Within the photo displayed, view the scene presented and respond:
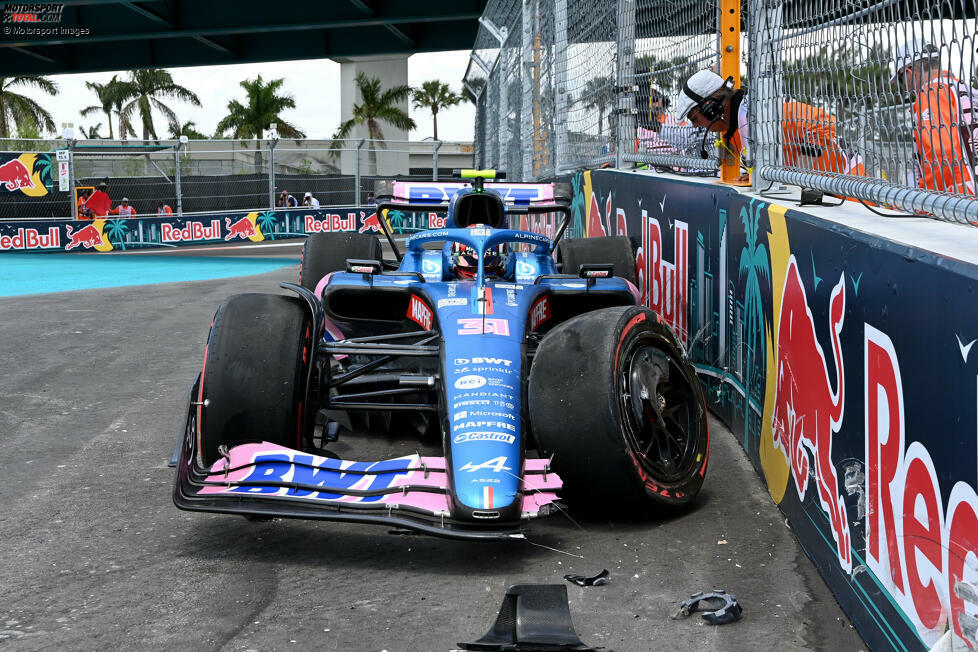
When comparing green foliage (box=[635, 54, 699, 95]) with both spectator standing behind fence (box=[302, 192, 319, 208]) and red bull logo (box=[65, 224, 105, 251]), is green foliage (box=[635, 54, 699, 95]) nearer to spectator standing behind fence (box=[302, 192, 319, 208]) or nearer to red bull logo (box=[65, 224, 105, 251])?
red bull logo (box=[65, 224, 105, 251])

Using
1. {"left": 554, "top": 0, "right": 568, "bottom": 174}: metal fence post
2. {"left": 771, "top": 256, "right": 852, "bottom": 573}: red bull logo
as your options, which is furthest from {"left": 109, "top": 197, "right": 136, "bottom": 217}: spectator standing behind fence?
{"left": 771, "top": 256, "right": 852, "bottom": 573}: red bull logo

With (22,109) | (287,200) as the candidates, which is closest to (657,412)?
(287,200)

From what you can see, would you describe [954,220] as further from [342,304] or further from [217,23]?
[217,23]

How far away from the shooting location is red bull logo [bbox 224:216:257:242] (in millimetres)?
24889

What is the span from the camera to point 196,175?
25875 mm

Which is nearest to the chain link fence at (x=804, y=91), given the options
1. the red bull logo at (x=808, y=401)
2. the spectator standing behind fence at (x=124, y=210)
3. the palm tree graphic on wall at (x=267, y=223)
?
the red bull logo at (x=808, y=401)

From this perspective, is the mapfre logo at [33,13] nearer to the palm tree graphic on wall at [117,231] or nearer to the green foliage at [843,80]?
the palm tree graphic on wall at [117,231]

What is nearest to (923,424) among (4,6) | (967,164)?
(967,164)

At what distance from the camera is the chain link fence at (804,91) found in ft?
9.43

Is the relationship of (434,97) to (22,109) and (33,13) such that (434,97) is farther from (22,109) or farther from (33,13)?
(33,13)

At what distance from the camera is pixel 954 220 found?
2.71m

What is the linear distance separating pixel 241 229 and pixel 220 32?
172 inches

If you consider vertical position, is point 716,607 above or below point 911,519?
below

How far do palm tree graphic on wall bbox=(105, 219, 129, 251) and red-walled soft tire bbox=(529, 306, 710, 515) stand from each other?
20116mm
